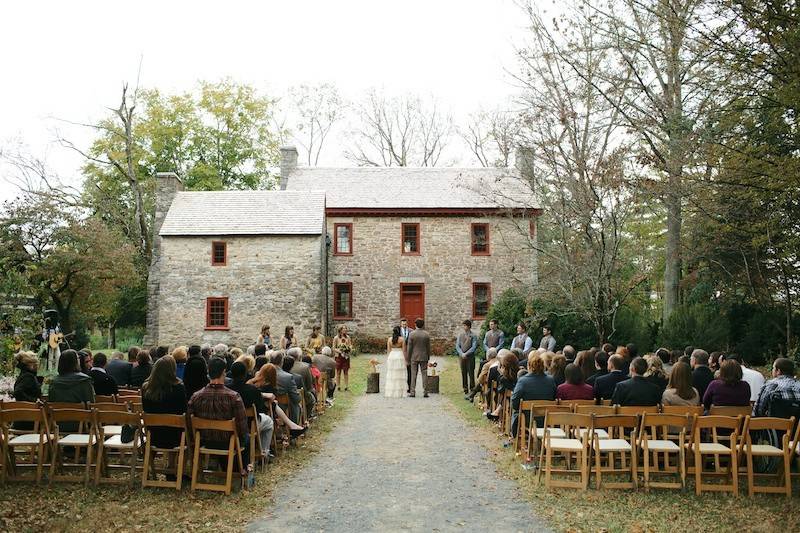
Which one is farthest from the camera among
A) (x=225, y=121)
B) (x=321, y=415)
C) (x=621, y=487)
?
(x=225, y=121)

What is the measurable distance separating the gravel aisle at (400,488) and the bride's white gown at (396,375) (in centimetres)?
371

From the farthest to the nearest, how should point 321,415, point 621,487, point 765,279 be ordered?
point 765,279, point 321,415, point 621,487

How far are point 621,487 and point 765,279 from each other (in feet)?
46.7

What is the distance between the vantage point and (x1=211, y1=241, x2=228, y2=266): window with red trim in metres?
25.8

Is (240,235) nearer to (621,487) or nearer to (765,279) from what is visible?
(765,279)

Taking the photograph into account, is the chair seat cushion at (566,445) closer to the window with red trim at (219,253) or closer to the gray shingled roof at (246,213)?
the gray shingled roof at (246,213)

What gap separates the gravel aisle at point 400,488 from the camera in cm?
621

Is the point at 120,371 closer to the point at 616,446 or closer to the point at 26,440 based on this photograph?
the point at 26,440

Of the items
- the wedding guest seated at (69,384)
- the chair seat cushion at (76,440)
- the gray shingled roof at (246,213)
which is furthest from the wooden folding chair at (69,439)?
the gray shingled roof at (246,213)

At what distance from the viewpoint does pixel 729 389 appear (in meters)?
8.02

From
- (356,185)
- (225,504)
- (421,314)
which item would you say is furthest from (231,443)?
(356,185)

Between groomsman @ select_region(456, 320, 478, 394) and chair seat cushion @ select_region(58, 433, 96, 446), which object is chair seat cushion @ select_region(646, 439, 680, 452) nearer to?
chair seat cushion @ select_region(58, 433, 96, 446)

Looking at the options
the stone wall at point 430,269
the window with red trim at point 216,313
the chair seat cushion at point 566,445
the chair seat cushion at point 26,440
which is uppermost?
the stone wall at point 430,269

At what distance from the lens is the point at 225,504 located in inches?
263
